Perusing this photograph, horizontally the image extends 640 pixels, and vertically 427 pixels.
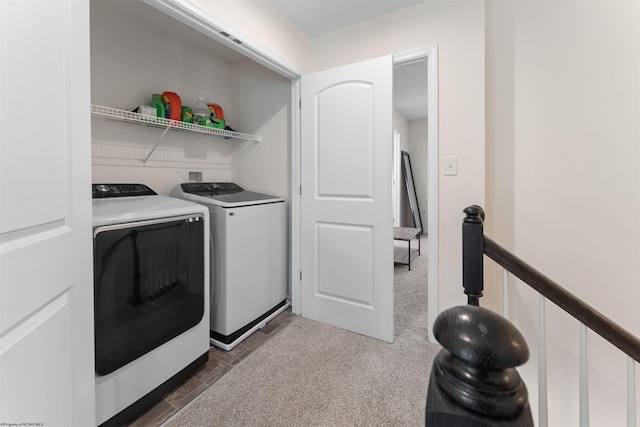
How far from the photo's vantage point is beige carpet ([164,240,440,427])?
4.50 ft

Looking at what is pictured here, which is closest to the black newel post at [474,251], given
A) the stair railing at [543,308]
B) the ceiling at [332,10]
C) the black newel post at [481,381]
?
the stair railing at [543,308]

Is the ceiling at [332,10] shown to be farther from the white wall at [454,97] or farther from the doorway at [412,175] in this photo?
the doorway at [412,175]

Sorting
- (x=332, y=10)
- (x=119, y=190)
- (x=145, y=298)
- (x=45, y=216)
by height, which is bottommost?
(x=145, y=298)

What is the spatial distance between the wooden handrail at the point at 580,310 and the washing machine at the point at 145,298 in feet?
5.26

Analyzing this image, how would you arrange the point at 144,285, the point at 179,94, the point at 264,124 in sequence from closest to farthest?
1. the point at 144,285
2. the point at 179,94
3. the point at 264,124

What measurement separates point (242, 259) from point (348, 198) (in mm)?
907

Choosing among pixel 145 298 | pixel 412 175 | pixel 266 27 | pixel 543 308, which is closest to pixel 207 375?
pixel 145 298

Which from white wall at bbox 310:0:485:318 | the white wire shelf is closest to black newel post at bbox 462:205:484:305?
white wall at bbox 310:0:485:318

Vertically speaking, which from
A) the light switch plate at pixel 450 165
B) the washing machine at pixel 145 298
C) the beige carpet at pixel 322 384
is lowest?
the beige carpet at pixel 322 384

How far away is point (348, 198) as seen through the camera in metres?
2.13

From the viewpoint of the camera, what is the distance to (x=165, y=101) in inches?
80.7

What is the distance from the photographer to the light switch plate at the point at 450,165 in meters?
1.87

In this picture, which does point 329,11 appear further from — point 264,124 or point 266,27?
point 264,124

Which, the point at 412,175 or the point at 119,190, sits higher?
the point at 412,175
